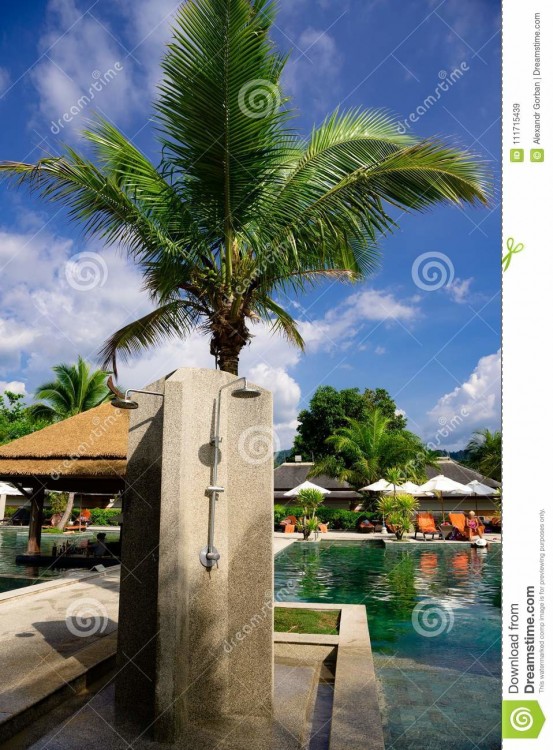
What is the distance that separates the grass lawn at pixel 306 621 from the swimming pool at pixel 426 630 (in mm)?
618

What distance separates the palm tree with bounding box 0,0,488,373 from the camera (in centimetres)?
664

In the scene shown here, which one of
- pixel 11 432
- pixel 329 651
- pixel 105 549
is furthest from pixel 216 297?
pixel 11 432

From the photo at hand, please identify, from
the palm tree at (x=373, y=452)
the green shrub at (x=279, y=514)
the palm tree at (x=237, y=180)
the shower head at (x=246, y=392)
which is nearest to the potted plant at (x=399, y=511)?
the palm tree at (x=373, y=452)

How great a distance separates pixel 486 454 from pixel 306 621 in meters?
34.0

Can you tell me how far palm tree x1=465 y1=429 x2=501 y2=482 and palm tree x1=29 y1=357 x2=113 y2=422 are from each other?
23.5 m

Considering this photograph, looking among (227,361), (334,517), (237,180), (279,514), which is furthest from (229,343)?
(334,517)

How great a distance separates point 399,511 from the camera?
75.6 feet

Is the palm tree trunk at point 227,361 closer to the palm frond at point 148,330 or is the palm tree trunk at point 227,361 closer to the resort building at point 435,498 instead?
the palm frond at point 148,330

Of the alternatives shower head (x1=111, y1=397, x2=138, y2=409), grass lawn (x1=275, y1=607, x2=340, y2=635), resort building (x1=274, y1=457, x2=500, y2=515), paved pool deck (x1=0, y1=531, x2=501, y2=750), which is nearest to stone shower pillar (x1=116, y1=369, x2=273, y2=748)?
shower head (x1=111, y1=397, x2=138, y2=409)

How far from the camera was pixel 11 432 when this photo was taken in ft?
152

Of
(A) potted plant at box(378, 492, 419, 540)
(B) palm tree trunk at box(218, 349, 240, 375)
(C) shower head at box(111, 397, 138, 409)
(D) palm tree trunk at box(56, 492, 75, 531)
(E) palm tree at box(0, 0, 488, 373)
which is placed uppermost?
(E) palm tree at box(0, 0, 488, 373)

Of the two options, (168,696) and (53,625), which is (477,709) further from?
(53,625)

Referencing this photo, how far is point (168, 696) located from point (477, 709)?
9.25ft

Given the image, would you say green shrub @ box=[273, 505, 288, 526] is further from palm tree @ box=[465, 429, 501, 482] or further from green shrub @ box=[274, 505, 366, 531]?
palm tree @ box=[465, 429, 501, 482]
